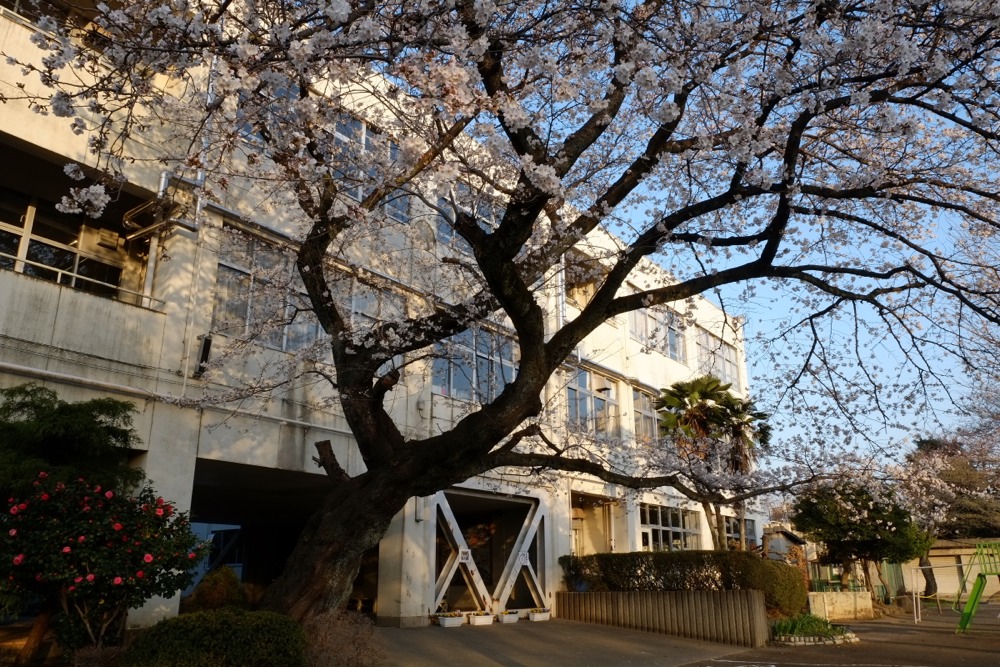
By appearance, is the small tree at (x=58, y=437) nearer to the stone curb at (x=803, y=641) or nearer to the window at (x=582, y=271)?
the window at (x=582, y=271)

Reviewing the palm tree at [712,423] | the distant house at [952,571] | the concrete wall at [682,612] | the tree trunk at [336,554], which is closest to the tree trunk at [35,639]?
the tree trunk at [336,554]

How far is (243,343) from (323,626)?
16.0 ft

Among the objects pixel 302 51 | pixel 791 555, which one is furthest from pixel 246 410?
pixel 791 555

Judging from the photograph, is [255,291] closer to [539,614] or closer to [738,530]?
[539,614]

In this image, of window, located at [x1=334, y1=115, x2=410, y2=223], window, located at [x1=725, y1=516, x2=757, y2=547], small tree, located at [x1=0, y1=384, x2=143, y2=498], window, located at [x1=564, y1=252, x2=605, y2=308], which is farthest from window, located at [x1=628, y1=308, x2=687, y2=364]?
small tree, located at [x1=0, y1=384, x2=143, y2=498]

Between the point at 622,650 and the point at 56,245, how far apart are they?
11567 millimetres

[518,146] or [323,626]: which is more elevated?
[518,146]

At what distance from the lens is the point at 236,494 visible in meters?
15.6

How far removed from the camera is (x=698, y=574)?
16781 millimetres

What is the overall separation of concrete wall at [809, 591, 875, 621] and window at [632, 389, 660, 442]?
6.24 m

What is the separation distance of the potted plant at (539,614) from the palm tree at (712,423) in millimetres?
4978

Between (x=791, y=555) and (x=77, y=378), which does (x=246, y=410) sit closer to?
(x=77, y=378)

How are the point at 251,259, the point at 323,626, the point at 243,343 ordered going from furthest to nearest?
the point at 251,259 → the point at 243,343 → the point at 323,626

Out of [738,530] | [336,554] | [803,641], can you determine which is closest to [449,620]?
[803,641]
